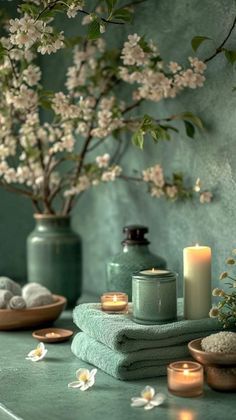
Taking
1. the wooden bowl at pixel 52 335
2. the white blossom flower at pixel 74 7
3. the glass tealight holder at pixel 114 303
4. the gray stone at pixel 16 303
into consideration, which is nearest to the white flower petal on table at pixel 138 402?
the glass tealight holder at pixel 114 303

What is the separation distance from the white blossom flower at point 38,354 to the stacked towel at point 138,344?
11cm

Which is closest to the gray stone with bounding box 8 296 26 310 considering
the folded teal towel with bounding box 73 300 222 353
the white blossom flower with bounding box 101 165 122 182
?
the folded teal towel with bounding box 73 300 222 353

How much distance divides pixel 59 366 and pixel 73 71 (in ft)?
3.00

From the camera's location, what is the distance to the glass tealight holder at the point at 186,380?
128cm

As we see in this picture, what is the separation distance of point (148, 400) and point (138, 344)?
0.53 ft

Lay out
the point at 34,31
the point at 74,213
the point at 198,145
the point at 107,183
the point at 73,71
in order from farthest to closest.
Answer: the point at 74,213 → the point at 107,183 → the point at 73,71 → the point at 198,145 → the point at 34,31

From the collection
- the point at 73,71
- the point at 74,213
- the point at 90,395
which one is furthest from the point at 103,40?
the point at 90,395

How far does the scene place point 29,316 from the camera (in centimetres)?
184

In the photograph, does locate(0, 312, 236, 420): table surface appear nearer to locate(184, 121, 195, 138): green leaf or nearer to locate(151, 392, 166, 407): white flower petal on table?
locate(151, 392, 166, 407): white flower petal on table

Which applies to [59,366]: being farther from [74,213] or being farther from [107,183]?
[74,213]

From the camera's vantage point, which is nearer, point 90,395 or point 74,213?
point 90,395

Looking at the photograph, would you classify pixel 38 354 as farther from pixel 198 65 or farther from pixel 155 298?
pixel 198 65

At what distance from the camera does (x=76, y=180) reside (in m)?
2.16

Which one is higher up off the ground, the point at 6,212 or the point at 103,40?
the point at 103,40
